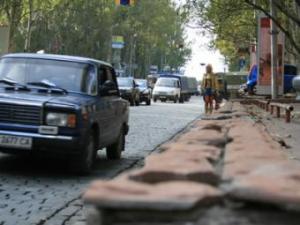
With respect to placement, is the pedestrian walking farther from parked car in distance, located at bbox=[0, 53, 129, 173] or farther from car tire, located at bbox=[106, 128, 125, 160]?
parked car in distance, located at bbox=[0, 53, 129, 173]

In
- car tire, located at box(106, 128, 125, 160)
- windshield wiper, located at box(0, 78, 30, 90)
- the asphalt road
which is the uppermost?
windshield wiper, located at box(0, 78, 30, 90)

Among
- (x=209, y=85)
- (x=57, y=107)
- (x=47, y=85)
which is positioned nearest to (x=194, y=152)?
(x=57, y=107)

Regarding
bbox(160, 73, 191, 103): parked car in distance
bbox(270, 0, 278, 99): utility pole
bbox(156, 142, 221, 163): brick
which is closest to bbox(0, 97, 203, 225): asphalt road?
bbox(156, 142, 221, 163): brick

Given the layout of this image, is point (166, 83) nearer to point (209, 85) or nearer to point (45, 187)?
point (209, 85)

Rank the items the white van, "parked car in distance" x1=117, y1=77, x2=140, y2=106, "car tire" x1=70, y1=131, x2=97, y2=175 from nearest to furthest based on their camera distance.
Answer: "car tire" x1=70, y1=131, x2=97, y2=175
"parked car in distance" x1=117, y1=77, x2=140, y2=106
the white van

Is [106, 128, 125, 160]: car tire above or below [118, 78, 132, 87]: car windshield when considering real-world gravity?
below

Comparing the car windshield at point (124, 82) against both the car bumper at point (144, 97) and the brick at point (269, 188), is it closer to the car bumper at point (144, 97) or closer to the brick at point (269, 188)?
the car bumper at point (144, 97)

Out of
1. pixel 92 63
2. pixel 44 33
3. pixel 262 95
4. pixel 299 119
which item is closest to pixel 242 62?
pixel 44 33

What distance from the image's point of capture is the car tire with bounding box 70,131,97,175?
978 centimetres

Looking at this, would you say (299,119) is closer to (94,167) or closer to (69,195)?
→ (94,167)

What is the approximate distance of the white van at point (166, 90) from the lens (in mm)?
62263

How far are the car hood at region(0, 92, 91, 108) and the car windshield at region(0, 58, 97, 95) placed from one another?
477 mm

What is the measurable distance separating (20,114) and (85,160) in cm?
108

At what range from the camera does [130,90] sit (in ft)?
141
